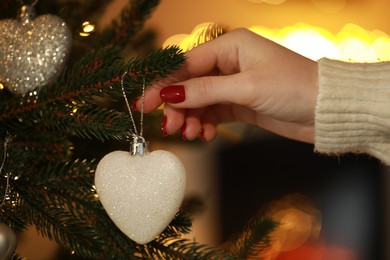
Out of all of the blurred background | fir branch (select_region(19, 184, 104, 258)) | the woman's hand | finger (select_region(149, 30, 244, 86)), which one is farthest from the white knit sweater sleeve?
the blurred background

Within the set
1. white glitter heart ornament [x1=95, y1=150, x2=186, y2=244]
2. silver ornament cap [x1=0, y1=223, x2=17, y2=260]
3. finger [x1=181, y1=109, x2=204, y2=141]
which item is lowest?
silver ornament cap [x1=0, y1=223, x2=17, y2=260]

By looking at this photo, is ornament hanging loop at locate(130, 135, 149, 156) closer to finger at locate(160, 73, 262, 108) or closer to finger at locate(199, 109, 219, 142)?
Answer: finger at locate(160, 73, 262, 108)

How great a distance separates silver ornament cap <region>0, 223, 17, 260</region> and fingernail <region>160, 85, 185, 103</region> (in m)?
0.25

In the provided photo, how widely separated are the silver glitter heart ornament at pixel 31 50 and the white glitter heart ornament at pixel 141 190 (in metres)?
0.16

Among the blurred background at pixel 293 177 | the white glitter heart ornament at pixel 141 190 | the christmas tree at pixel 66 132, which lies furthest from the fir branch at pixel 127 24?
the blurred background at pixel 293 177

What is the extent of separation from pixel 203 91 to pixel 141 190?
173 mm

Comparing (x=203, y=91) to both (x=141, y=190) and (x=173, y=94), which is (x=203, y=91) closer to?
(x=173, y=94)

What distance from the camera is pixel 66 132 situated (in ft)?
2.22

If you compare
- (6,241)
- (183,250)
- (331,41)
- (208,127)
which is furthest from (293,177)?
(6,241)

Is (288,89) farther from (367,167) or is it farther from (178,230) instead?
(367,167)

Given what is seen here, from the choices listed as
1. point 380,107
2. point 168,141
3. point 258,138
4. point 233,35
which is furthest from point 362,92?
point 258,138

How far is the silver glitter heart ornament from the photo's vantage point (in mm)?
688

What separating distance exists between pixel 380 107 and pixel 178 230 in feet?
1.16

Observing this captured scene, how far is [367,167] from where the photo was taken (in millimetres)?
2074
